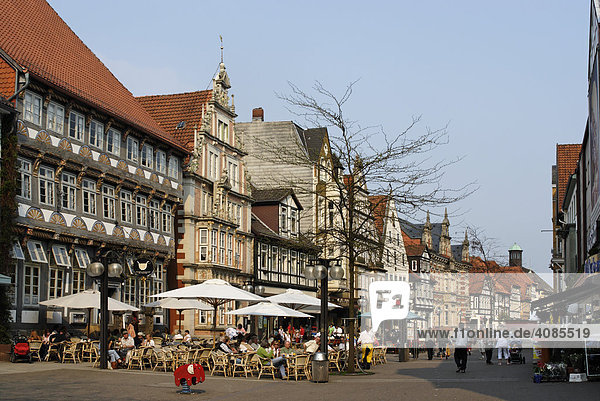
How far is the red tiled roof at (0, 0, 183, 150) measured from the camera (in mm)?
32938

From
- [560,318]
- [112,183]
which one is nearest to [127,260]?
[112,183]

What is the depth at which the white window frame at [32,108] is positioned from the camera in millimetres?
31125

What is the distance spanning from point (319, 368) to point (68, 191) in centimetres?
1563

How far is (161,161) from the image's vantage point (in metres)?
43.0

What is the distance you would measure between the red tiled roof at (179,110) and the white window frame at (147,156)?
5.73 m

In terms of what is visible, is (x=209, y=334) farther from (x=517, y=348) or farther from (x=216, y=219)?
(x=517, y=348)

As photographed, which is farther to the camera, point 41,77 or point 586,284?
point 41,77

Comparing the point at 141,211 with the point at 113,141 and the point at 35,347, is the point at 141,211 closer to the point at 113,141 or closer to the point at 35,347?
the point at 113,141

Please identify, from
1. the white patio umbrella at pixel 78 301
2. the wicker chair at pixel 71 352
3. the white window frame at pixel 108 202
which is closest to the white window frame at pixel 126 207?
the white window frame at pixel 108 202

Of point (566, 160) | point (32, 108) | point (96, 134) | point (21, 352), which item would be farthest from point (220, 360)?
point (566, 160)

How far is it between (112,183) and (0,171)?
27.8 feet

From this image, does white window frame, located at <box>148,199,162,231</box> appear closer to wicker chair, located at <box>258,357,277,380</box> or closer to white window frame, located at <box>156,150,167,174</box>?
white window frame, located at <box>156,150,167,174</box>

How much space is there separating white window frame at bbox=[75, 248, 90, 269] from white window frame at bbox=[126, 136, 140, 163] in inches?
224

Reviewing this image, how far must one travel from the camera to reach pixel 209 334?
A: 4738cm
